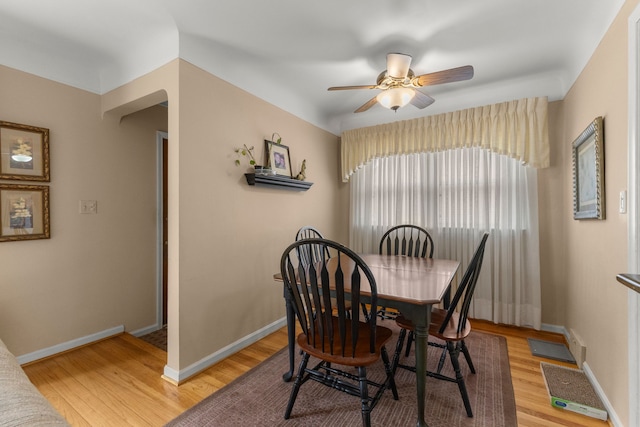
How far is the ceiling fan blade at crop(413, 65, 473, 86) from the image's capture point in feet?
6.17

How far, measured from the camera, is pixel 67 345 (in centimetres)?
234

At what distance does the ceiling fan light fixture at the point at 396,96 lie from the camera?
219 cm

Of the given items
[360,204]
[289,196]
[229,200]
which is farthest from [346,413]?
[360,204]

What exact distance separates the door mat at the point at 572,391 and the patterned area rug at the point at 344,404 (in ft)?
0.75

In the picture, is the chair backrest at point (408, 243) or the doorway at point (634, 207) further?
the chair backrest at point (408, 243)

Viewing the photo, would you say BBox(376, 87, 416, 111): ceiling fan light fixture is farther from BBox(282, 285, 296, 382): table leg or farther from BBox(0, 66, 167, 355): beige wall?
BBox(0, 66, 167, 355): beige wall

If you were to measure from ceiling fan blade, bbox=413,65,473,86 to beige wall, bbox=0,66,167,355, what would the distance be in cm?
251

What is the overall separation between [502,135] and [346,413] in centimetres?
Result: 277

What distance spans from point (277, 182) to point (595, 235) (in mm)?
2379

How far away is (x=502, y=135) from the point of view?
2828mm

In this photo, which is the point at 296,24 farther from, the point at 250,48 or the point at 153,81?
the point at 153,81

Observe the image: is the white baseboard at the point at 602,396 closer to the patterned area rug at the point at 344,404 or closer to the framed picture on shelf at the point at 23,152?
the patterned area rug at the point at 344,404

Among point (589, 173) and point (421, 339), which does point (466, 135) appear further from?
point (421, 339)

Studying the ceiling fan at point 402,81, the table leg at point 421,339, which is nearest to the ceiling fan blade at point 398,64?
the ceiling fan at point 402,81
